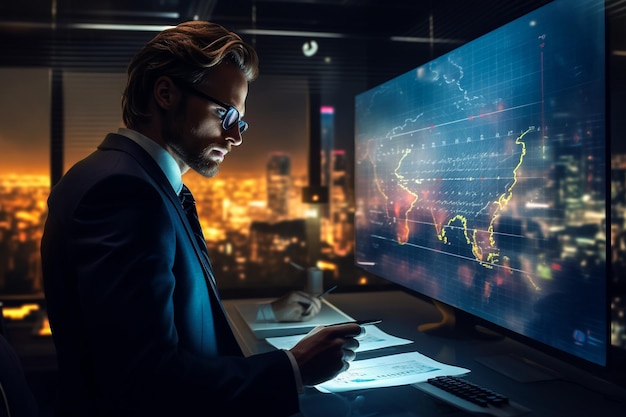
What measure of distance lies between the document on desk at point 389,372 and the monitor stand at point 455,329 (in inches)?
10.8

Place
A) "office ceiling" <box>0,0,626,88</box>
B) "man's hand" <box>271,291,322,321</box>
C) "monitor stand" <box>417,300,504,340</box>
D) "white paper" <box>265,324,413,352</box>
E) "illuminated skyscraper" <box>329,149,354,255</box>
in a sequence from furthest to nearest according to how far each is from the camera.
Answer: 1. "illuminated skyscraper" <box>329,149,354,255</box>
2. "office ceiling" <box>0,0,626,88</box>
3. "man's hand" <box>271,291,322,321</box>
4. "monitor stand" <box>417,300,504,340</box>
5. "white paper" <box>265,324,413,352</box>

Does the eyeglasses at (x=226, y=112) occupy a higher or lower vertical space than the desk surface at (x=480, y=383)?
higher

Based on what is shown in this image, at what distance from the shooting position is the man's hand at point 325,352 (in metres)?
1.02

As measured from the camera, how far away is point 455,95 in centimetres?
153

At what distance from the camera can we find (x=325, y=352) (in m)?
1.05

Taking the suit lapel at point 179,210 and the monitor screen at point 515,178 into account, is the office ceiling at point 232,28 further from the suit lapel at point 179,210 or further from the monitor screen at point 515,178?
the suit lapel at point 179,210

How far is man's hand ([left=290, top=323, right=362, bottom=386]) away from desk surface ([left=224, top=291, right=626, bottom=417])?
11cm

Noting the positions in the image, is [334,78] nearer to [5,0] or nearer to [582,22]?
[5,0]

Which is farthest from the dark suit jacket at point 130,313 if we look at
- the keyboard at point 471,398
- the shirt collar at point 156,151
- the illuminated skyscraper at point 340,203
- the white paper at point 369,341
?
the illuminated skyscraper at point 340,203

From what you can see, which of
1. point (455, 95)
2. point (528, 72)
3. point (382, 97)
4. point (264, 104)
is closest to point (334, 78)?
point (264, 104)

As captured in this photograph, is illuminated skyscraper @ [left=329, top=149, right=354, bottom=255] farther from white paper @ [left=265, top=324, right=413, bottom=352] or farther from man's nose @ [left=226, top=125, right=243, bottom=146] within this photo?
man's nose @ [left=226, top=125, right=243, bottom=146]

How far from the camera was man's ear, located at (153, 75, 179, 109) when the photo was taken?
118cm

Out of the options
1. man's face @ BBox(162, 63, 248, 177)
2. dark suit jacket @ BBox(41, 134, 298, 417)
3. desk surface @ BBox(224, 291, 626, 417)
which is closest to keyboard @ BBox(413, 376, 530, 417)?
desk surface @ BBox(224, 291, 626, 417)

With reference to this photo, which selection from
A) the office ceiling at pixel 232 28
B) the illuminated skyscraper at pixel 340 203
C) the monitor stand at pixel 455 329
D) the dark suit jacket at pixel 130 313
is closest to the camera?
the dark suit jacket at pixel 130 313
